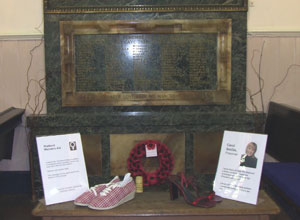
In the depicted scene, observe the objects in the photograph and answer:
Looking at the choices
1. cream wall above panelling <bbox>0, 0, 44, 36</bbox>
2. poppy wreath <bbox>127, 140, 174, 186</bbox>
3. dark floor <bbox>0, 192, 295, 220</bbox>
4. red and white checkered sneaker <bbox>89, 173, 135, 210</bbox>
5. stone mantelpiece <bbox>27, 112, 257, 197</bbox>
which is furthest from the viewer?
cream wall above panelling <bbox>0, 0, 44, 36</bbox>

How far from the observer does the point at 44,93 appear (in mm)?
2982

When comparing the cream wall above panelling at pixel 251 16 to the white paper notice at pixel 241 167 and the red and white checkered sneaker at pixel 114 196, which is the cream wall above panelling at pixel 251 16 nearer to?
the white paper notice at pixel 241 167

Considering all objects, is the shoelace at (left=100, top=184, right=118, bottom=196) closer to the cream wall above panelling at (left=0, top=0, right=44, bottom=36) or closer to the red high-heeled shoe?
the red high-heeled shoe

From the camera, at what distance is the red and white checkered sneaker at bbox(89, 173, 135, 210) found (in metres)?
1.60

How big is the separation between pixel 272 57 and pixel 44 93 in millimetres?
1869

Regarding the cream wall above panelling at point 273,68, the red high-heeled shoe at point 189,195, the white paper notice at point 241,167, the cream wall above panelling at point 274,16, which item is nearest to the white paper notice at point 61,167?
the red high-heeled shoe at point 189,195

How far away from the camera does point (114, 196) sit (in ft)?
5.38

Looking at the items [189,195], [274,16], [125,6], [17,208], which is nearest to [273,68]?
[274,16]

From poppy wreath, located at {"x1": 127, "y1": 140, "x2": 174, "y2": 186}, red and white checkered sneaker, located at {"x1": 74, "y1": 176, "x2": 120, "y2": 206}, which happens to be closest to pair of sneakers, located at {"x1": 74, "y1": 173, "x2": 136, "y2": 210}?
red and white checkered sneaker, located at {"x1": 74, "y1": 176, "x2": 120, "y2": 206}

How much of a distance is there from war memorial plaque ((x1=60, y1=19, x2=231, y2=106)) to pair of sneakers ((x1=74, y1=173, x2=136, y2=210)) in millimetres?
1248

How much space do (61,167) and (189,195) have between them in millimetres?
600

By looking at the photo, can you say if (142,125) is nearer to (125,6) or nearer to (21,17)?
(125,6)

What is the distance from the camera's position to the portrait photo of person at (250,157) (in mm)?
1674

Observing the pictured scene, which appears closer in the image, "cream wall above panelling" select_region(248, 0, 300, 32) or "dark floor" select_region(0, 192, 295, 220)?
"dark floor" select_region(0, 192, 295, 220)
